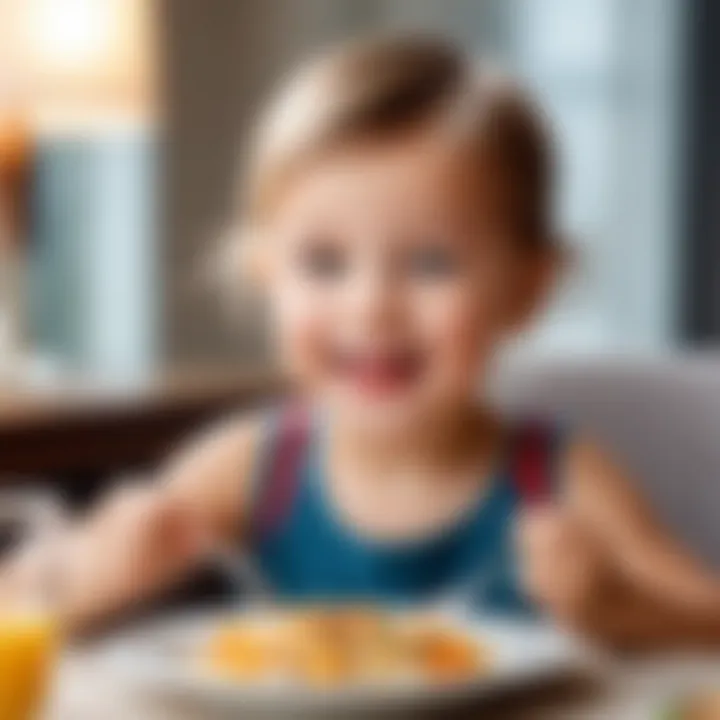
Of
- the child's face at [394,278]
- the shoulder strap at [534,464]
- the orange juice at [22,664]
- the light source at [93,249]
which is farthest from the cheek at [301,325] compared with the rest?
the light source at [93,249]

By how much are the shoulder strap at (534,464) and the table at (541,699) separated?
0.36 ft

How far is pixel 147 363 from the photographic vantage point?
1.90 meters

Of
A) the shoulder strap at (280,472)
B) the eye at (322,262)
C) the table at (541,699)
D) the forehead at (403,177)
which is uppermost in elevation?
the forehead at (403,177)

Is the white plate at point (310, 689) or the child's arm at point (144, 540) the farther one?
the child's arm at point (144, 540)

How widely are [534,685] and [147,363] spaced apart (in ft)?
3.97

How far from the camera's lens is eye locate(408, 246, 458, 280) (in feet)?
2.84

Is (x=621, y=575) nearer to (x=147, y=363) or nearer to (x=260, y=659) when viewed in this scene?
(x=260, y=659)

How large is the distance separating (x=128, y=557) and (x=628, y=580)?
246 mm

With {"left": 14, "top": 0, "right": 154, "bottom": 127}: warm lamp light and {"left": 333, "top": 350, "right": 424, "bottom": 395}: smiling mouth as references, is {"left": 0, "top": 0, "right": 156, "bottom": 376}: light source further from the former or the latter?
{"left": 333, "top": 350, "right": 424, "bottom": 395}: smiling mouth

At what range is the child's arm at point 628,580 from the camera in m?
0.85

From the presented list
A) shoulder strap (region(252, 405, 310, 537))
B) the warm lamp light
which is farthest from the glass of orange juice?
the warm lamp light

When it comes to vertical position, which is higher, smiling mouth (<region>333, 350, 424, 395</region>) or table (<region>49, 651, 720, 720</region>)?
smiling mouth (<region>333, 350, 424, 395</region>)

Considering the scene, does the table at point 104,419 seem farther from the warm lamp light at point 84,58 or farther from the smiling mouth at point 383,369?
the smiling mouth at point 383,369

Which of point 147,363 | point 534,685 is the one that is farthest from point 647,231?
point 534,685
